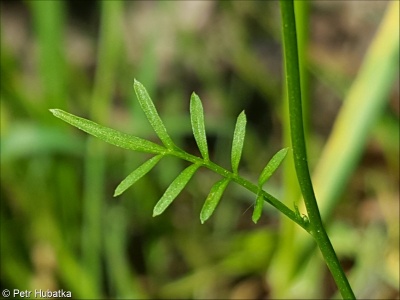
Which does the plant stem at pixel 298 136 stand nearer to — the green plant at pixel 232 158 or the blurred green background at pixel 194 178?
the green plant at pixel 232 158

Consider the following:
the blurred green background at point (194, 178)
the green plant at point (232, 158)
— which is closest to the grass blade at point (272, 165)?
the green plant at point (232, 158)

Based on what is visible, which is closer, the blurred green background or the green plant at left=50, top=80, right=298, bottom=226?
the green plant at left=50, top=80, right=298, bottom=226

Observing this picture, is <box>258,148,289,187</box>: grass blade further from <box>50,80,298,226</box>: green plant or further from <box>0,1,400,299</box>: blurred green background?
<box>0,1,400,299</box>: blurred green background

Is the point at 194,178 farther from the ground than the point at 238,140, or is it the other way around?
the point at 238,140

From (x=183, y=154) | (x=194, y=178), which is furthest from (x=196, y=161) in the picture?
(x=194, y=178)

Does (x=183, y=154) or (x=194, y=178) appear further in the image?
(x=194, y=178)

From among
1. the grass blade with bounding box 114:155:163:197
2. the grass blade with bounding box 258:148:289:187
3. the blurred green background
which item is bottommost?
the blurred green background

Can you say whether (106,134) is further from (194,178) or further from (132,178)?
(194,178)

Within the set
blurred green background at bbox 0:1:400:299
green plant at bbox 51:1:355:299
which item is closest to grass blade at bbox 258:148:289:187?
green plant at bbox 51:1:355:299

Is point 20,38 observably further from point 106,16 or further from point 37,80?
point 106,16
